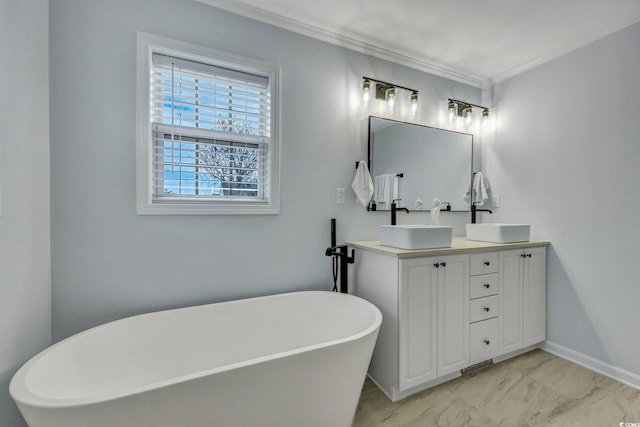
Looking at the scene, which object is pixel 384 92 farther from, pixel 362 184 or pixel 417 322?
pixel 417 322

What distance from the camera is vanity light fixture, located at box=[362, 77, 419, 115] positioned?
223cm

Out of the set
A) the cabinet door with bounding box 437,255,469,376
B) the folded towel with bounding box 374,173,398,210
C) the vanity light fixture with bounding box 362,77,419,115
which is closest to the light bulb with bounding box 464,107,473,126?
the vanity light fixture with bounding box 362,77,419,115

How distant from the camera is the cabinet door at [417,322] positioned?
5.62 ft

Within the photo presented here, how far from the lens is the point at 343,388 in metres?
1.33

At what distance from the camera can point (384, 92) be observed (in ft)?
7.57

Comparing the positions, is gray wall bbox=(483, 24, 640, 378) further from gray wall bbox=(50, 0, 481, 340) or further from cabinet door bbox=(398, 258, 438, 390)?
gray wall bbox=(50, 0, 481, 340)

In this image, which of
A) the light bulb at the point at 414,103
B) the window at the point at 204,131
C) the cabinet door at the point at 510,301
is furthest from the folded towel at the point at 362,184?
the cabinet door at the point at 510,301

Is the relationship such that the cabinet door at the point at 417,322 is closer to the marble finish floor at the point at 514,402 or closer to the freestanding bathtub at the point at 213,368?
the marble finish floor at the point at 514,402

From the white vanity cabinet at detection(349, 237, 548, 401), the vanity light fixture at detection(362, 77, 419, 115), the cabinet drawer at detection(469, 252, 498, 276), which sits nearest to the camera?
the white vanity cabinet at detection(349, 237, 548, 401)

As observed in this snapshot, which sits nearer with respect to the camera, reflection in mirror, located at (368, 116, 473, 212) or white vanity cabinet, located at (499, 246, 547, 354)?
white vanity cabinet, located at (499, 246, 547, 354)

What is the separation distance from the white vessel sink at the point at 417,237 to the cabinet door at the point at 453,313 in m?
0.12

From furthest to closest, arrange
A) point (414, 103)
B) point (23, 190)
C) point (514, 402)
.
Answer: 1. point (414, 103)
2. point (514, 402)
3. point (23, 190)

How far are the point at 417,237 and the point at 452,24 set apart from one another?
1.57 m

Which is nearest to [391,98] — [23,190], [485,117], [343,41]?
[343,41]
